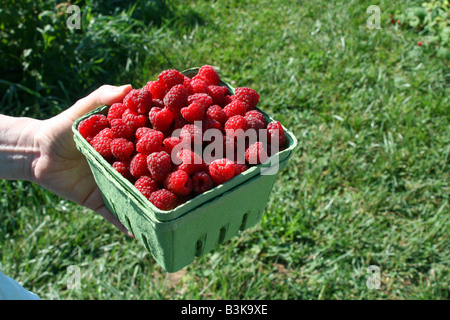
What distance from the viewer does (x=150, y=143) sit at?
3.93ft

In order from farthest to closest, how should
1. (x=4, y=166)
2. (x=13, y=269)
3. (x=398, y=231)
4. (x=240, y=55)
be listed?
(x=240, y=55) < (x=398, y=231) < (x=13, y=269) < (x=4, y=166)

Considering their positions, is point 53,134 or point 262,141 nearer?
point 262,141

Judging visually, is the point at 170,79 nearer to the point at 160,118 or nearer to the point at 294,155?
the point at 160,118

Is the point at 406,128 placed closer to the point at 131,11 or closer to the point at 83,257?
the point at 83,257

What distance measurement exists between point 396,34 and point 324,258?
7.26ft

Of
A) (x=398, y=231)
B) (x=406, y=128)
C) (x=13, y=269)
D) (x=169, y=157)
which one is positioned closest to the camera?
(x=169, y=157)

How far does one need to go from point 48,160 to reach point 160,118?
610 mm

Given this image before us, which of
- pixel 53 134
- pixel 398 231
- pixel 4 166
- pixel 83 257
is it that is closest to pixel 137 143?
pixel 53 134

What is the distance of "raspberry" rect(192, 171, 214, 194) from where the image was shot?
3.83 feet

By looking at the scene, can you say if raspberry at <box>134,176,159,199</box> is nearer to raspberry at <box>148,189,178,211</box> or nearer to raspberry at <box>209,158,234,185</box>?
raspberry at <box>148,189,178,211</box>

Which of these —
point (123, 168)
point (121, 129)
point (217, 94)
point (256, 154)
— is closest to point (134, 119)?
point (121, 129)

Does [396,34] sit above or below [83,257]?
above

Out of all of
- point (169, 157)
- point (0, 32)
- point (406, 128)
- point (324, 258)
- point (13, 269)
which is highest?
point (169, 157)

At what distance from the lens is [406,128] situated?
2.76m
